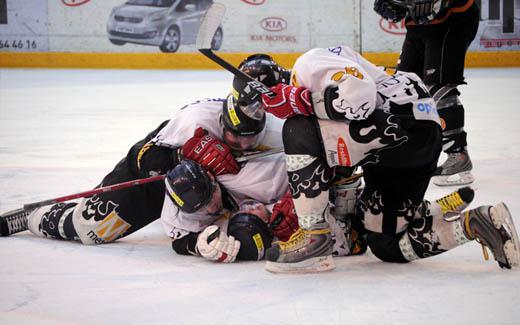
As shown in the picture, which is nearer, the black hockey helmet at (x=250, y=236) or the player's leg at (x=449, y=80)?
the black hockey helmet at (x=250, y=236)

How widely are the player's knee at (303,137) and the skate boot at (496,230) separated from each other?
0.47 metres

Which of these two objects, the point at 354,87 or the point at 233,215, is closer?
the point at 354,87

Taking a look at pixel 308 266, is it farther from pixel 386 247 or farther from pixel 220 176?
pixel 220 176

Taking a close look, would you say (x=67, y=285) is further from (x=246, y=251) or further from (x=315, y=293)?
(x=315, y=293)

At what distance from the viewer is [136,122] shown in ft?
20.9

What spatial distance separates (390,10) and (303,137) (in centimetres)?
194

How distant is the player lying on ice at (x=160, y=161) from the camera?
2857mm

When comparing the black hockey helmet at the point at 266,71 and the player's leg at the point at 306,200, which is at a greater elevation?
the black hockey helmet at the point at 266,71

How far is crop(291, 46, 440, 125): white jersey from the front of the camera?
236 cm

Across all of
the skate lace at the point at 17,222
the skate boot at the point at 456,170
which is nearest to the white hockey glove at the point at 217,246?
the skate lace at the point at 17,222

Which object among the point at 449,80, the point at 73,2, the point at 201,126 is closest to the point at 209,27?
the point at 201,126

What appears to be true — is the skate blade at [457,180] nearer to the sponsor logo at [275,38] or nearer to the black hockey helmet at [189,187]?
the black hockey helmet at [189,187]

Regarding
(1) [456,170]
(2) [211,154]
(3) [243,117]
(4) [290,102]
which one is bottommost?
(1) [456,170]

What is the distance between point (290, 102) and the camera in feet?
8.00
